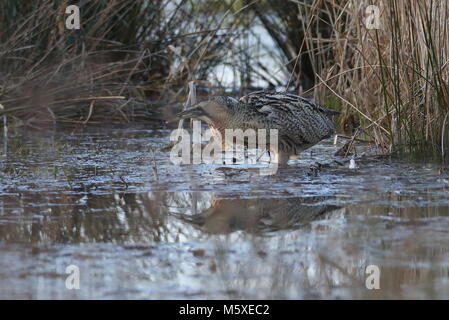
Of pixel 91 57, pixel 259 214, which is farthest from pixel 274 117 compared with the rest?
pixel 91 57

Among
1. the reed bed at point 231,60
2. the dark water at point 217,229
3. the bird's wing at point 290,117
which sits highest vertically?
the reed bed at point 231,60

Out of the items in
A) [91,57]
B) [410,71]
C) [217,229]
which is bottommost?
[217,229]

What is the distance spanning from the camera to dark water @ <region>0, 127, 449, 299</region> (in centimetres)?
346

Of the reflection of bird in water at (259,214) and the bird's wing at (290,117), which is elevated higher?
the bird's wing at (290,117)

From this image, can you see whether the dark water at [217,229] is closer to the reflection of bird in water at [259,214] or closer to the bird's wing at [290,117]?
the reflection of bird in water at [259,214]

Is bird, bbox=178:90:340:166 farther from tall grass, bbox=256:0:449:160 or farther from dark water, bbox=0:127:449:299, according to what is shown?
tall grass, bbox=256:0:449:160

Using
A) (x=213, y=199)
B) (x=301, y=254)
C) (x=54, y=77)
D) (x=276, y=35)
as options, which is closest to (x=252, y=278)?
(x=301, y=254)

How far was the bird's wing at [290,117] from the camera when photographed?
249 inches

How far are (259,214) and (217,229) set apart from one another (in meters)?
0.34

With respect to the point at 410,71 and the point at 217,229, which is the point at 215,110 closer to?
the point at 410,71

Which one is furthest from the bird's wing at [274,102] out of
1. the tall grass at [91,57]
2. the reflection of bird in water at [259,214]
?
the reflection of bird in water at [259,214]

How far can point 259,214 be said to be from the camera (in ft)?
15.3

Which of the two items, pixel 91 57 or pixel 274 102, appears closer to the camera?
pixel 274 102
